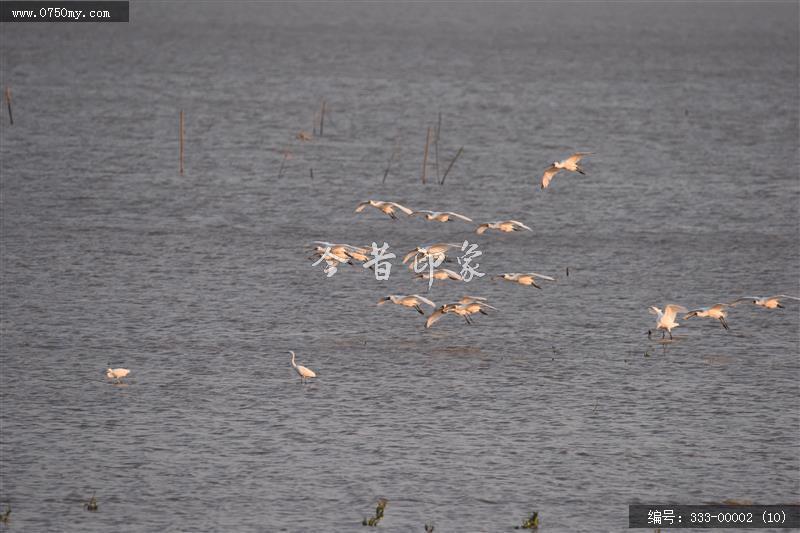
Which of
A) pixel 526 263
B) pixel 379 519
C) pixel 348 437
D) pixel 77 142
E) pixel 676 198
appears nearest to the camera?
pixel 379 519

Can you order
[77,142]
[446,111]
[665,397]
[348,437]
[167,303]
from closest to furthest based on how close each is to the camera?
[348,437] → [665,397] → [167,303] → [77,142] → [446,111]

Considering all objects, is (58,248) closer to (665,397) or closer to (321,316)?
(321,316)

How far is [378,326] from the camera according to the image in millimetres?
25031

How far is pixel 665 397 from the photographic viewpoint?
21219mm

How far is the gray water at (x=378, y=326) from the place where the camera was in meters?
17.8

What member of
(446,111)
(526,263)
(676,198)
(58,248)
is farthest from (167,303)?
(446,111)

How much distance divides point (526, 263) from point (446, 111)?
2999 centimetres

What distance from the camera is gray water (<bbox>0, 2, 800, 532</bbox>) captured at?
17812 mm

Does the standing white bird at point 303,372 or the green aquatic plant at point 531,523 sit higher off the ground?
the standing white bird at point 303,372

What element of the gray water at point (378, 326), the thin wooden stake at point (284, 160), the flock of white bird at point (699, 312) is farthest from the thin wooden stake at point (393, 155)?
the flock of white bird at point (699, 312)

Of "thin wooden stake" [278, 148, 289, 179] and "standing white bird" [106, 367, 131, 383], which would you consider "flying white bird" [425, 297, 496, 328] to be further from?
"thin wooden stake" [278, 148, 289, 179]

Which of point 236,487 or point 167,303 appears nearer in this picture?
point 236,487

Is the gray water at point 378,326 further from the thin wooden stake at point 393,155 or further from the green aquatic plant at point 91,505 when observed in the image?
the thin wooden stake at point 393,155

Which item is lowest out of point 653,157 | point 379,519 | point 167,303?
point 379,519
